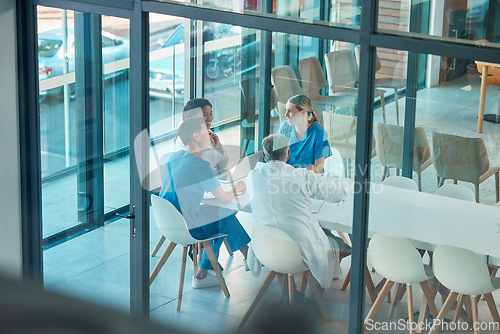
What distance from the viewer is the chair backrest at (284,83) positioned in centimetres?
350

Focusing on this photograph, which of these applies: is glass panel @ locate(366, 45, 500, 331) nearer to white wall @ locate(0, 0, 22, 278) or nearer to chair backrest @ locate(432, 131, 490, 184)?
chair backrest @ locate(432, 131, 490, 184)

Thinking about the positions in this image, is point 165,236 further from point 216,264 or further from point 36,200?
point 36,200

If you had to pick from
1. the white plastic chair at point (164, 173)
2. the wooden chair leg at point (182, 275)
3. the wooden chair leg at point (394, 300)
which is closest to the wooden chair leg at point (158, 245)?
the white plastic chair at point (164, 173)

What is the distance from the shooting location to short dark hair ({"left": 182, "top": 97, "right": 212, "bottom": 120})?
12.7 ft

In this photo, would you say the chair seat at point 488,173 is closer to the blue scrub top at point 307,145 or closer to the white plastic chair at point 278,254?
the blue scrub top at point 307,145

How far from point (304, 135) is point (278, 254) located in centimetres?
67

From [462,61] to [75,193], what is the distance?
2760 mm

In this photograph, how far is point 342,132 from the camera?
11.0 feet

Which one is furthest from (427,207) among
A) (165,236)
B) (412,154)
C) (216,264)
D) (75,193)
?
(75,193)

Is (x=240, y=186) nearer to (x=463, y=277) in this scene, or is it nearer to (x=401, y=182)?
(x=401, y=182)

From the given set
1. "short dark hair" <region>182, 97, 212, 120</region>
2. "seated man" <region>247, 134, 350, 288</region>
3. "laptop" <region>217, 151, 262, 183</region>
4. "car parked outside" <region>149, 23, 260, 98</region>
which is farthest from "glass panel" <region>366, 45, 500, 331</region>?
"short dark hair" <region>182, 97, 212, 120</region>

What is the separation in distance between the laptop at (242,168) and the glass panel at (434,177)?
70 cm

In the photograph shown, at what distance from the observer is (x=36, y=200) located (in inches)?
185

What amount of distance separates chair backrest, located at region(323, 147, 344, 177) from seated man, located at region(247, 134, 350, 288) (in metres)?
0.05
